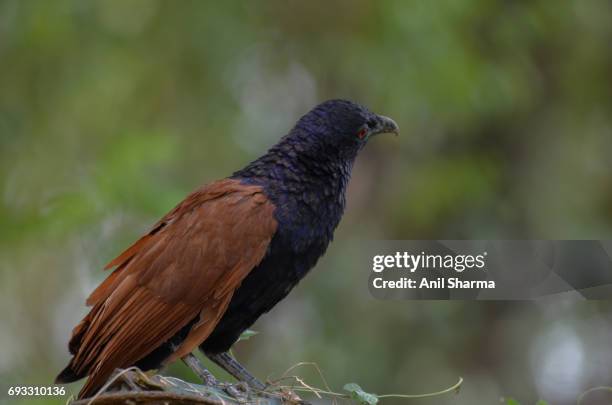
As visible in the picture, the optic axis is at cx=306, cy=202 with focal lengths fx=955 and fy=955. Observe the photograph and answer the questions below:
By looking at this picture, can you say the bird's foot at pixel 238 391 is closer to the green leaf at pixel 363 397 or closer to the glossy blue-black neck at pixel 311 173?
the green leaf at pixel 363 397

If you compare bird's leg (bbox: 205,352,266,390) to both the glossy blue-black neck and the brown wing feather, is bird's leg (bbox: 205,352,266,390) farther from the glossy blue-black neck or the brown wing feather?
the glossy blue-black neck

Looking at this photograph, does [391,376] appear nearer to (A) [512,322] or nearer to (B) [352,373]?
(B) [352,373]

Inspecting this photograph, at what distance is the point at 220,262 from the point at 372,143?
545 cm

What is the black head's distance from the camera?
4.15m

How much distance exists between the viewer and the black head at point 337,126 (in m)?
4.15

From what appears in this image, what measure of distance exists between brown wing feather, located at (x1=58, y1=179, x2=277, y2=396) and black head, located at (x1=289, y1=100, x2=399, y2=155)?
0.45 meters

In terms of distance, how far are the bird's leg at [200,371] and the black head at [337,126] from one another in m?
1.06

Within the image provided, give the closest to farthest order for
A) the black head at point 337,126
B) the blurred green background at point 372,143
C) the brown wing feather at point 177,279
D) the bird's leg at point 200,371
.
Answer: the brown wing feather at point 177,279, the bird's leg at point 200,371, the black head at point 337,126, the blurred green background at point 372,143

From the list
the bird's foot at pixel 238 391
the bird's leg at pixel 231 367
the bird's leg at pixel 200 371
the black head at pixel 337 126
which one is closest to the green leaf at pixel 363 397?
the bird's foot at pixel 238 391

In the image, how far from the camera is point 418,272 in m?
6.18

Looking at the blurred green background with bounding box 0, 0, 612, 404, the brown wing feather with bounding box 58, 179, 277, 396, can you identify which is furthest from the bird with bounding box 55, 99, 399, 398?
the blurred green background with bounding box 0, 0, 612, 404

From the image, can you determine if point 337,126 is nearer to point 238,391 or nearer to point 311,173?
point 311,173

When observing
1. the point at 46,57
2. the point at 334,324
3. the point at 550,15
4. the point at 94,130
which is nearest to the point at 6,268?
the point at 94,130

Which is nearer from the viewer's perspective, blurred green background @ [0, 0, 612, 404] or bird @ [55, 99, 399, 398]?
bird @ [55, 99, 399, 398]
